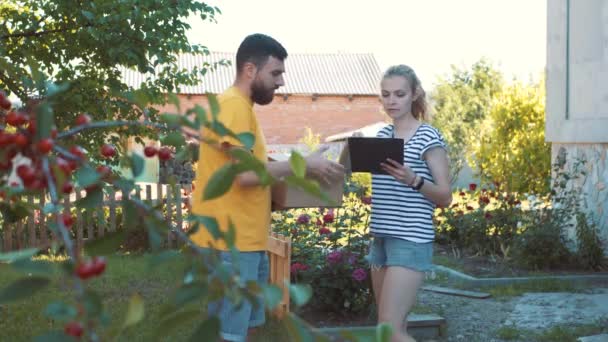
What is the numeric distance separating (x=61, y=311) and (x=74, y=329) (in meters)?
0.05

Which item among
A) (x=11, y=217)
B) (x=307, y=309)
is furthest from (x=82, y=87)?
(x=11, y=217)

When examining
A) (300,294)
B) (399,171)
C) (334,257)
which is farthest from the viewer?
(334,257)

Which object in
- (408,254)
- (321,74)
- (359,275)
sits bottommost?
(359,275)

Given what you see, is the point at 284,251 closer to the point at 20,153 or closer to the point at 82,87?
the point at 82,87

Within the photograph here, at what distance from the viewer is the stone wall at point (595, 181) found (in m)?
8.68

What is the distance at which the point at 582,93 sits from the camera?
30.1 feet

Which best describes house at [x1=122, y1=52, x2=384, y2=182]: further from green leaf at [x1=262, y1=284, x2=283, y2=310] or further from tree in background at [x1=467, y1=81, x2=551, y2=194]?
green leaf at [x1=262, y1=284, x2=283, y2=310]

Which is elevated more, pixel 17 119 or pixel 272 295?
pixel 17 119

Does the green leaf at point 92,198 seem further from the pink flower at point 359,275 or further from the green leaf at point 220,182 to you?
the pink flower at point 359,275

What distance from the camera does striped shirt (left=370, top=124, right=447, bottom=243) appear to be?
3777 millimetres

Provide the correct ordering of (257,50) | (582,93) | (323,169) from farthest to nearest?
(582,93) < (257,50) < (323,169)

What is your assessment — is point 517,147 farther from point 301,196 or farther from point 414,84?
point 301,196

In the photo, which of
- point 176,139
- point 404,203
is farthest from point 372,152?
point 176,139

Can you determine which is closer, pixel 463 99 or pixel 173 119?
pixel 173 119
